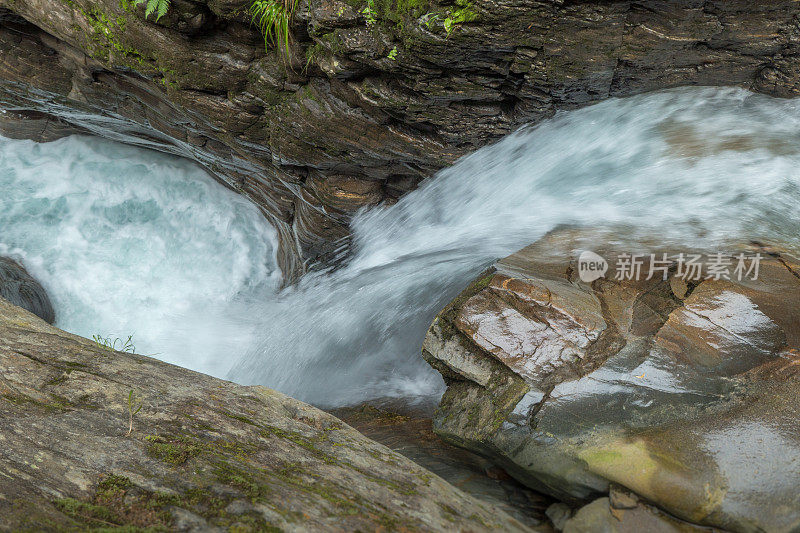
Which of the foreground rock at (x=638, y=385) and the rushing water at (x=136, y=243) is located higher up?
the foreground rock at (x=638, y=385)

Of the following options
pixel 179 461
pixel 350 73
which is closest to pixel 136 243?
pixel 350 73

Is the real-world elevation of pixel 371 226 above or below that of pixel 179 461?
above

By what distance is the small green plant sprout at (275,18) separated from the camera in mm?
5691

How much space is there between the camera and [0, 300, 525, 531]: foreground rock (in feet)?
9.34

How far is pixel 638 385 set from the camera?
417cm

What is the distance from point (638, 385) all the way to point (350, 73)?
4.43m

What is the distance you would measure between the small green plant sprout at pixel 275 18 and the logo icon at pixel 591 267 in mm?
4162

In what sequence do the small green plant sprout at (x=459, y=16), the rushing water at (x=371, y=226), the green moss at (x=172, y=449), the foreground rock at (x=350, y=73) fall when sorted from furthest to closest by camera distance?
the rushing water at (x=371, y=226) → the foreground rock at (x=350, y=73) → the small green plant sprout at (x=459, y=16) → the green moss at (x=172, y=449)

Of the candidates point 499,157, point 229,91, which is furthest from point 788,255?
point 229,91

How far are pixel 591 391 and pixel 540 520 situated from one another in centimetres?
108

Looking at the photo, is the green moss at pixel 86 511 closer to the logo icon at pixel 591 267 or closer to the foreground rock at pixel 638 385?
the foreground rock at pixel 638 385

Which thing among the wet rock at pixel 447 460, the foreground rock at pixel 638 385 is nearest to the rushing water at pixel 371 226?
the wet rock at pixel 447 460

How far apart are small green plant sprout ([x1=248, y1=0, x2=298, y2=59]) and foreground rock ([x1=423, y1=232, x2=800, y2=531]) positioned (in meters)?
3.62

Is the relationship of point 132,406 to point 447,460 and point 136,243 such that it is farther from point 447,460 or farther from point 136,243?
point 136,243
